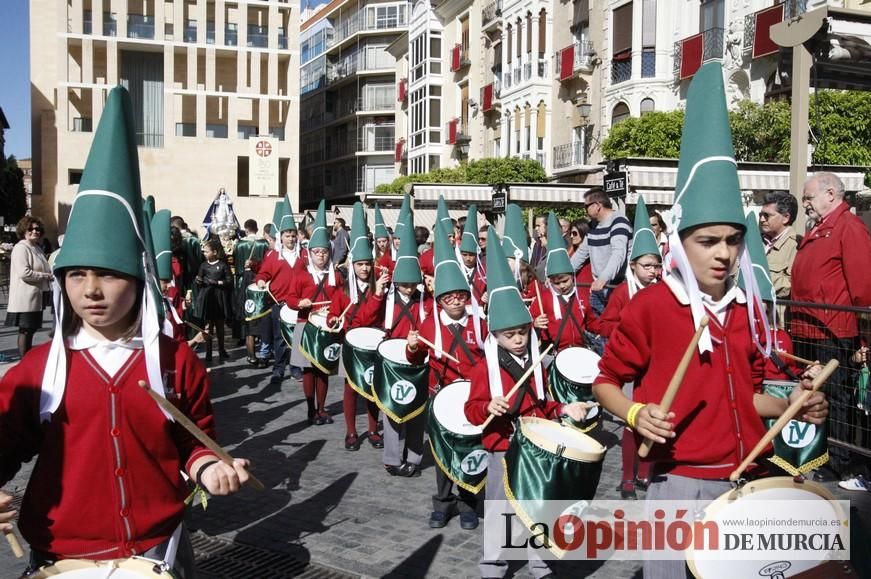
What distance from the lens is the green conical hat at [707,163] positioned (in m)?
3.38

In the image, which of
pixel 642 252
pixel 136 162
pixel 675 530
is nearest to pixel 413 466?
pixel 642 252

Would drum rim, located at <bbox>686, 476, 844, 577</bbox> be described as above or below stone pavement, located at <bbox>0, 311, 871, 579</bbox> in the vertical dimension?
above

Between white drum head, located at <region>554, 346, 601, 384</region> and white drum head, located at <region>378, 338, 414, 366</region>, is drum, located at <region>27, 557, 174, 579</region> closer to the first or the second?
white drum head, located at <region>378, 338, 414, 366</region>

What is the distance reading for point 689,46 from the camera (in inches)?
1166

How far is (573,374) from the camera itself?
7.30 metres

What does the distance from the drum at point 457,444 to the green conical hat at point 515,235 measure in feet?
13.5

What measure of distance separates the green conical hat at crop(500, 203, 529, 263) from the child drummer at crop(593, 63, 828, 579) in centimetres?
619

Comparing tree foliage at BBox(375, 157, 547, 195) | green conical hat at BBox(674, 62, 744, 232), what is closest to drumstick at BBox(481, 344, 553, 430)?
green conical hat at BBox(674, 62, 744, 232)

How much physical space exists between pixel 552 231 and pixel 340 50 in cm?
7170

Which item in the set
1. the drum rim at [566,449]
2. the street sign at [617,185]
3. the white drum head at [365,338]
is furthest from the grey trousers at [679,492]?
the street sign at [617,185]

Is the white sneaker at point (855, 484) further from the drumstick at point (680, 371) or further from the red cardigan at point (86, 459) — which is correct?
the red cardigan at point (86, 459)

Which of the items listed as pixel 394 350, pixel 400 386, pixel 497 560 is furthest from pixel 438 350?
pixel 497 560

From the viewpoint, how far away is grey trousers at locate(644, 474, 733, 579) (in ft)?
11.2

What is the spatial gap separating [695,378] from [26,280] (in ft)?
34.2
